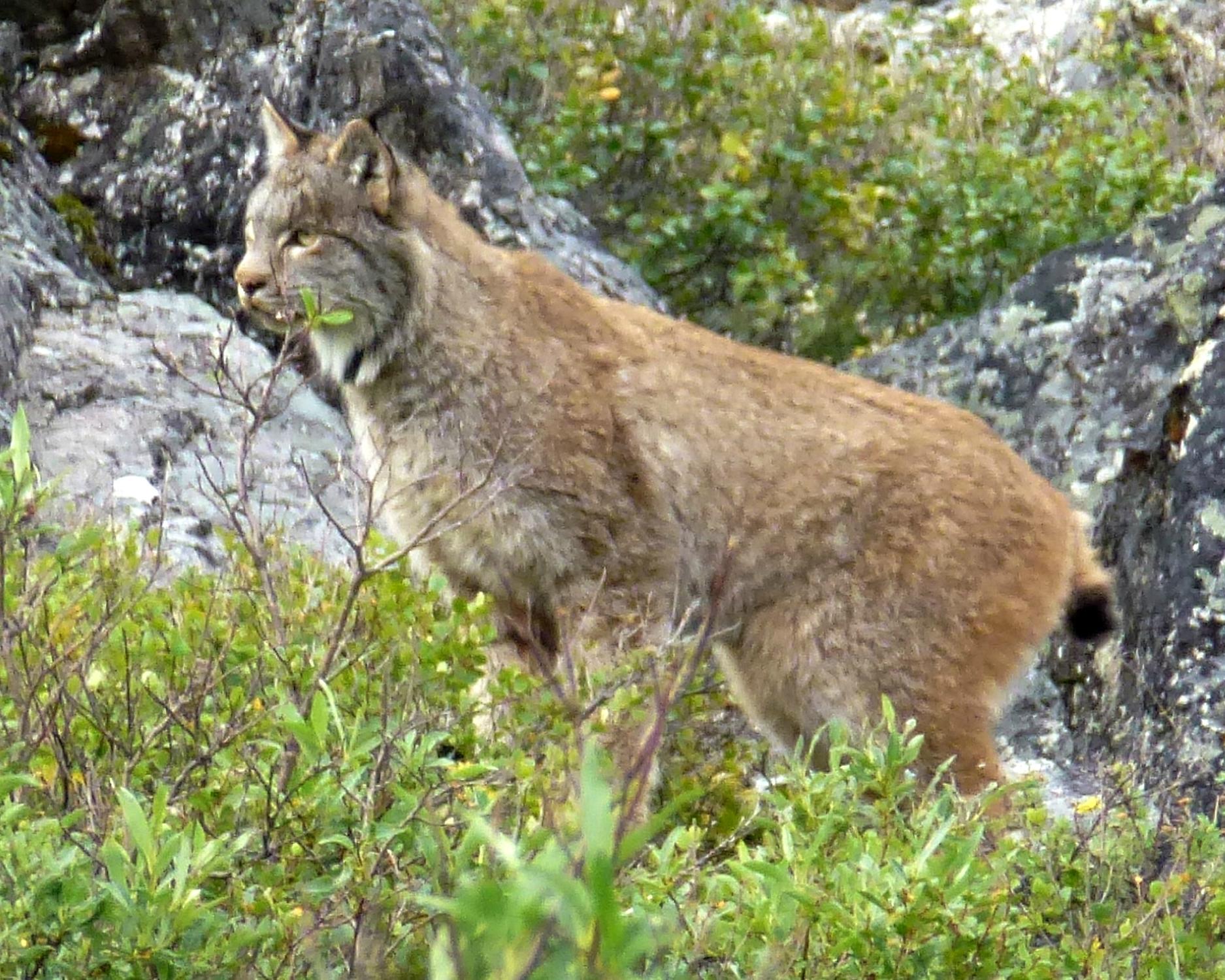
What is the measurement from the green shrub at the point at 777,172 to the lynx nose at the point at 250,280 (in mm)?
4286

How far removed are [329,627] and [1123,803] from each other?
72.0 inches

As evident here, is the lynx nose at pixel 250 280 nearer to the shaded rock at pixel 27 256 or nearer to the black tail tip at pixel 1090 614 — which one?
the shaded rock at pixel 27 256

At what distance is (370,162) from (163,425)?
7.57ft

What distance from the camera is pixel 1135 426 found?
24.6 ft

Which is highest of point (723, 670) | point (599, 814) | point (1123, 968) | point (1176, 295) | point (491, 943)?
point (1176, 295)

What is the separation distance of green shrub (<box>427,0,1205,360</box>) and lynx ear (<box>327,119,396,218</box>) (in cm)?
401

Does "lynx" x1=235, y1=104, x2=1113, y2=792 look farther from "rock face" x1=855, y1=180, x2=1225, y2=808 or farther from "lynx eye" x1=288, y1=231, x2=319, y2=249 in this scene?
"rock face" x1=855, y1=180, x2=1225, y2=808

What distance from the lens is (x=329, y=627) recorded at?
447 centimetres

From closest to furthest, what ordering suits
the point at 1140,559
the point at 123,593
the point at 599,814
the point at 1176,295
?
1. the point at 599,814
2. the point at 123,593
3. the point at 1140,559
4. the point at 1176,295

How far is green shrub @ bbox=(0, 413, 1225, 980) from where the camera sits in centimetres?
307

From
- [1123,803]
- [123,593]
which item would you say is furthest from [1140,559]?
[123,593]

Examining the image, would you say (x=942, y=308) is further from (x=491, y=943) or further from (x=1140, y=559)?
(x=491, y=943)

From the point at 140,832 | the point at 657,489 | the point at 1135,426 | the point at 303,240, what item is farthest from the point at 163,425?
the point at 140,832

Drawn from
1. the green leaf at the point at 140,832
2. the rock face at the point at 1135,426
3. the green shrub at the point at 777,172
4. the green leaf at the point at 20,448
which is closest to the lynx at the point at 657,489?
the rock face at the point at 1135,426
